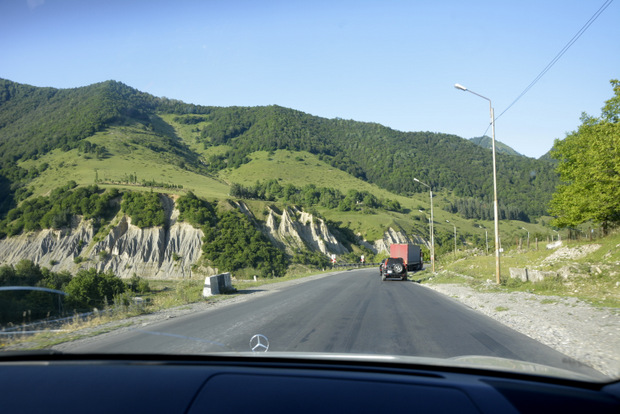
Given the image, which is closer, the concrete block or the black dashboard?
the black dashboard

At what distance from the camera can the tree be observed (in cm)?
3388

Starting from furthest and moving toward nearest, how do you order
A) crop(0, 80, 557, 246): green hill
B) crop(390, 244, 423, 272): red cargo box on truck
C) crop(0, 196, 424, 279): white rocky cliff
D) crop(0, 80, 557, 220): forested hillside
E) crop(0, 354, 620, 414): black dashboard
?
crop(0, 80, 557, 220): forested hillside
crop(0, 80, 557, 246): green hill
crop(0, 196, 424, 279): white rocky cliff
crop(390, 244, 423, 272): red cargo box on truck
crop(0, 354, 620, 414): black dashboard

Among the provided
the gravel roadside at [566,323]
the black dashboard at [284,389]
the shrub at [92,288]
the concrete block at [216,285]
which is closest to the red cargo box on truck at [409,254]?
the concrete block at [216,285]

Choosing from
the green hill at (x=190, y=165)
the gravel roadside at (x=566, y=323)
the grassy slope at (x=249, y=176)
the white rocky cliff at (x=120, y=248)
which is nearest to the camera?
the gravel roadside at (x=566, y=323)

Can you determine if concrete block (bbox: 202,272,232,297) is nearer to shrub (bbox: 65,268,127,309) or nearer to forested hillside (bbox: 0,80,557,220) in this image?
shrub (bbox: 65,268,127,309)

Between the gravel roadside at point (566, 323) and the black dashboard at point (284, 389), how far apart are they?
15.5 feet

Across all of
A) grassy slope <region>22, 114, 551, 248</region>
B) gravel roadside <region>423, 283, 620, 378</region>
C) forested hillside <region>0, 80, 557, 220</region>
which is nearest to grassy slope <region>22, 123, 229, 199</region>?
grassy slope <region>22, 114, 551, 248</region>

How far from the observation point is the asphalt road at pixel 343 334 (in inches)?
338

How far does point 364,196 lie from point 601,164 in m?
106

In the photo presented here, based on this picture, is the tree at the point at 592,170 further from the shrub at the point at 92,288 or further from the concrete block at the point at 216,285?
the shrub at the point at 92,288

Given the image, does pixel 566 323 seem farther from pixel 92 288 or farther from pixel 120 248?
pixel 120 248

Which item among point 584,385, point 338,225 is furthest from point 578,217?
point 338,225

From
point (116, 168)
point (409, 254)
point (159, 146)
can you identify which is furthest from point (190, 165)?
point (409, 254)

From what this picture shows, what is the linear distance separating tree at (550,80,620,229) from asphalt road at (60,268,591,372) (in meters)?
25.3
